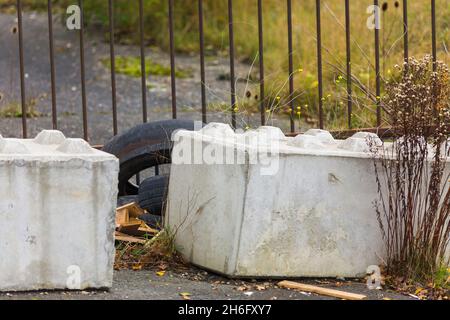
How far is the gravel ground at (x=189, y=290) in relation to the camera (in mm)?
4160

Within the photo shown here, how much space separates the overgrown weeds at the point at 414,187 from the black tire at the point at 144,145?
1335 millimetres

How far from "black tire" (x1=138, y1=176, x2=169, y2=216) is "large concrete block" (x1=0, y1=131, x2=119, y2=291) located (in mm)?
1080

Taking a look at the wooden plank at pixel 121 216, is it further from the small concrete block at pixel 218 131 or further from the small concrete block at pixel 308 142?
the small concrete block at pixel 308 142

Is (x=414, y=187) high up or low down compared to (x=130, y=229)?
up

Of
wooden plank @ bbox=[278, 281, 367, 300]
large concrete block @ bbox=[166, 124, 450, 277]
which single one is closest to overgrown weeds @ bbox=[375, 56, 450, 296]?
large concrete block @ bbox=[166, 124, 450, 277]

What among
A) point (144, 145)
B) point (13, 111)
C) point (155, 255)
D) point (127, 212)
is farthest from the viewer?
point (13, 111)

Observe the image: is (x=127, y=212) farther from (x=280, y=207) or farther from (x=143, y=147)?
(x=280, y=207)

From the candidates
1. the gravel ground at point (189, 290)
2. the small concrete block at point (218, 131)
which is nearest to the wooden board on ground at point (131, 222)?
the gravel ground at point (189, 290)

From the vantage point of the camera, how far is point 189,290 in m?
4.35

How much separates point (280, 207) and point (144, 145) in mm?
1314

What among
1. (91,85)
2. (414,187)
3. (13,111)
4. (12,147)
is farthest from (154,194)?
(91,85)

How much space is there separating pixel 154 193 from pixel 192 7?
643cm

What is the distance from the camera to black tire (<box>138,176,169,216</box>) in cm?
529

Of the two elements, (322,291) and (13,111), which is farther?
(13,111)
